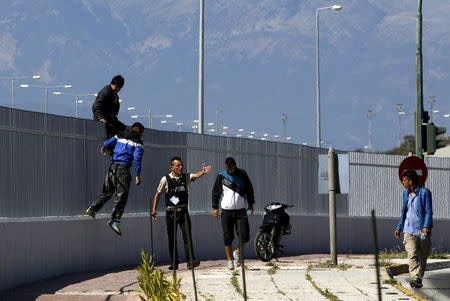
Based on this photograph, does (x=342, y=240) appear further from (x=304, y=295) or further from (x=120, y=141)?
(x=304, y=295)

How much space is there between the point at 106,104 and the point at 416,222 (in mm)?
5449

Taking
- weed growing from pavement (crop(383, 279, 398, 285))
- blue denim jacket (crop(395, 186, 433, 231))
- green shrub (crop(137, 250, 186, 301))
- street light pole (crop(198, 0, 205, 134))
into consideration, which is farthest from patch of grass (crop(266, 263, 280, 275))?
street light pole (crop(198, 0, 205, 134))

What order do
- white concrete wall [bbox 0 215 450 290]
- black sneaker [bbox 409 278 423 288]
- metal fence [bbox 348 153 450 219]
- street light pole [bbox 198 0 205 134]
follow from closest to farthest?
white concrete wall [bbox 0 215 450 290] < black sneaker [bbox 409 278 423 288] < metal fence [bbox 348 153 450 219] < street light pole [bbox 198 0 205 134]

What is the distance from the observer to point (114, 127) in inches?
794

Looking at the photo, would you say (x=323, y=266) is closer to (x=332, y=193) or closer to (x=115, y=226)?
(x=332, y=193)

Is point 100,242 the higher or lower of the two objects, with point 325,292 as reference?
higher

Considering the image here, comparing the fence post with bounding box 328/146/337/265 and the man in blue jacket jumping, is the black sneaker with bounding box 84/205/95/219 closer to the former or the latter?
the man in blue jacket jumping

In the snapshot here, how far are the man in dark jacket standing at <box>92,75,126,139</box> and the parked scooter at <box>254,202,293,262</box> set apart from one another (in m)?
3.55

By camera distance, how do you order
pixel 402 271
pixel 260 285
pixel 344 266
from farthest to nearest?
pixel 402 271, pixel 344 266, pixel 260 285

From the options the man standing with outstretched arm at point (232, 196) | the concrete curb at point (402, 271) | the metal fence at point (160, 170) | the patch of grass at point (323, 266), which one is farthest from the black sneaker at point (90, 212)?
the concrete curb at point (402, 271)

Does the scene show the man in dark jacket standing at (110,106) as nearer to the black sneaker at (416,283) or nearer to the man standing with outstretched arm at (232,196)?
the man standing with outstretched arm at (232,196)

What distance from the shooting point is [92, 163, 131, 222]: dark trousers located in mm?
19812

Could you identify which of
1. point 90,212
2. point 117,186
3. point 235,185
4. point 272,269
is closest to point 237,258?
point 272,269

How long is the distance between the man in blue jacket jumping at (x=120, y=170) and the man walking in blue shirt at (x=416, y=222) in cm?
451
